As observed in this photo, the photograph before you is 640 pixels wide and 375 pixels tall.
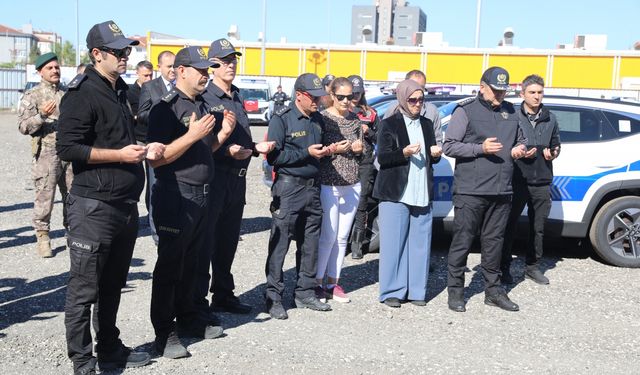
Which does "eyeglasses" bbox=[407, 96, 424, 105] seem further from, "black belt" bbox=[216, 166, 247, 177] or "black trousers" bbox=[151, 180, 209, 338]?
"black trousers" bbox=[151, 180, 209, 338]

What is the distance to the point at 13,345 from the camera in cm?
479

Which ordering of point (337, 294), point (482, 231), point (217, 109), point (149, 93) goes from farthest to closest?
point (149, 93)
point (482, 231)
point (337, 294)
point (217, 109)

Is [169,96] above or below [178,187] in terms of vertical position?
above

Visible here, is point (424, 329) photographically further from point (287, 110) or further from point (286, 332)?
point (287, 110)

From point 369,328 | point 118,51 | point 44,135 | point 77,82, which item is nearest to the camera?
point 77,82

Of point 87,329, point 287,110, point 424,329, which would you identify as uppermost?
point 287,110

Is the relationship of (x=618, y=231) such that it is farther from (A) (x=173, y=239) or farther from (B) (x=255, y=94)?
(B) (x=255, y=94)

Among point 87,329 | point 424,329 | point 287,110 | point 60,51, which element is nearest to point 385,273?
point 424,329

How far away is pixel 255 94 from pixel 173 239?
28.3 meters

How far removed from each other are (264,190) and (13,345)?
824cm

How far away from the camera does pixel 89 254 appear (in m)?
3.99

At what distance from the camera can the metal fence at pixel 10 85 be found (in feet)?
131

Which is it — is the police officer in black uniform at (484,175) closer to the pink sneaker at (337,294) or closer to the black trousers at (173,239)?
the pink sneaker at (337,294)

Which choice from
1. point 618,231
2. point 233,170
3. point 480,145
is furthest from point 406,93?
point 618,231
